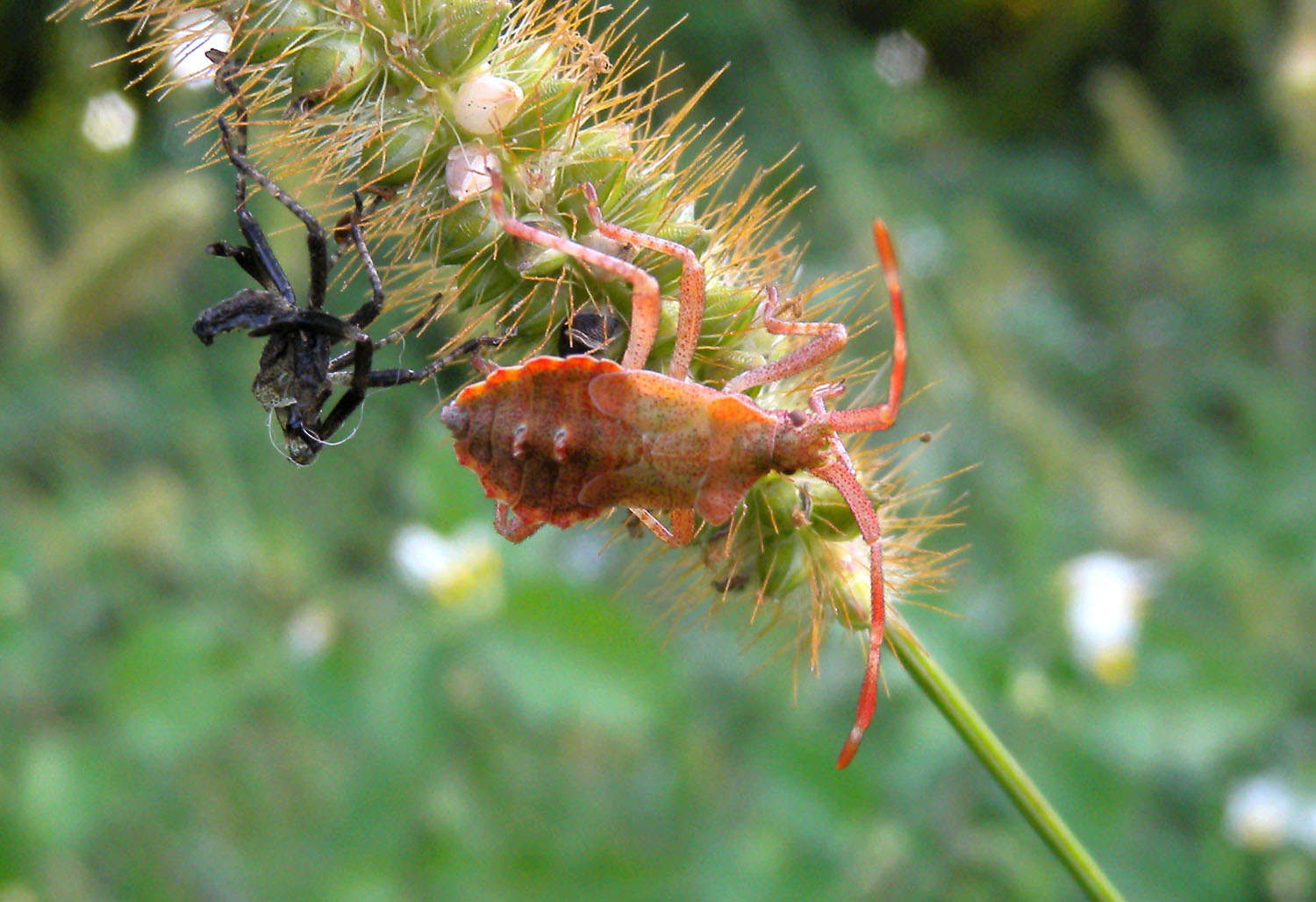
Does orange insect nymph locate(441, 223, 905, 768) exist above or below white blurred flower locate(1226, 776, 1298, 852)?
above

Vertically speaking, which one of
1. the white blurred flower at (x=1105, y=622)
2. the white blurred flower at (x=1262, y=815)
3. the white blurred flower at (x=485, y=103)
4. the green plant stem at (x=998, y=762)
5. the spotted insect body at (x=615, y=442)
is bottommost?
the white blurred flower at (x=1262, y=815)

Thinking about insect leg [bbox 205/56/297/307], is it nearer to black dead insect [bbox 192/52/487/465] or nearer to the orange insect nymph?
black dead insect [bbox 192/52/487/465]

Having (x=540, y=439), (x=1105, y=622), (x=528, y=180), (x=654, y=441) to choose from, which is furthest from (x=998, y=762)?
(x=1105, y=622)

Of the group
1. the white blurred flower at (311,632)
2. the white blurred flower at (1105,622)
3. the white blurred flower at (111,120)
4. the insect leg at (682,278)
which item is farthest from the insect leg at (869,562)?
the white blurred flower at (311,632)

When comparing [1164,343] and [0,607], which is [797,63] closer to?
[1164,343]

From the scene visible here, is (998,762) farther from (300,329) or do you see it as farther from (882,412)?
(300,329)

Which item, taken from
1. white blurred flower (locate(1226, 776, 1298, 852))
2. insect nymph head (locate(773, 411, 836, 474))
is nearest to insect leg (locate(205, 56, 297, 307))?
insect nymph head (locate(773, 411, 836, 474))

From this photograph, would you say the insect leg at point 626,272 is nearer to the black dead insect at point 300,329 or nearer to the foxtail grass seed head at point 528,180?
the foxtail grass seed head at point 528,180
